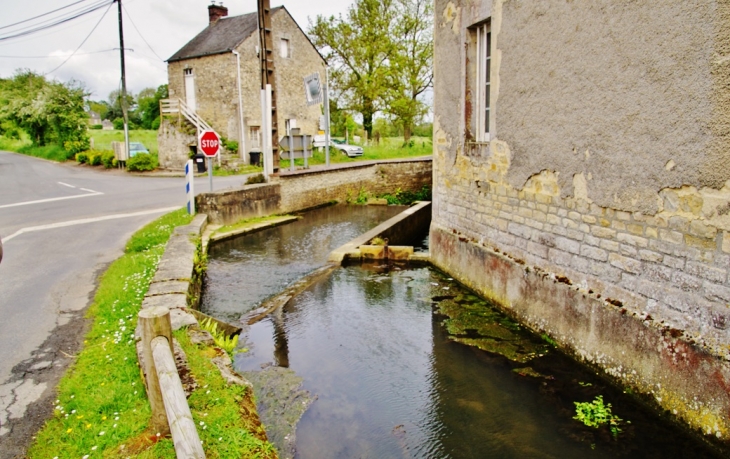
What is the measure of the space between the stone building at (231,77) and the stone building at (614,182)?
21.9 m

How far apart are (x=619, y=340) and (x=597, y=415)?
82 centimetres

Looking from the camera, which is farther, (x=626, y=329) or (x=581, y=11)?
(x=581, y=11)

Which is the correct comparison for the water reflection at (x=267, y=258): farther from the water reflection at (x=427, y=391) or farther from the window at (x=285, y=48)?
the window at (x=285, y=48)

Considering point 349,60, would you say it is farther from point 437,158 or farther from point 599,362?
point 599,362

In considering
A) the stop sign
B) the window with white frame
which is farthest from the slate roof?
the window with white frame

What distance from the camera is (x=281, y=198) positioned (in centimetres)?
1488

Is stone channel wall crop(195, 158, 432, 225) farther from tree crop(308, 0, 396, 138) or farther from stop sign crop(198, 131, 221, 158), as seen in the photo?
tree crop(308, 0, 396, 138)

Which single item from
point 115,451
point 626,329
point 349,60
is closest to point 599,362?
point 626,329

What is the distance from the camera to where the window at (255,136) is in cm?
2843

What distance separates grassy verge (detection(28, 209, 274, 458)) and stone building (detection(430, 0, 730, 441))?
360 centimetres

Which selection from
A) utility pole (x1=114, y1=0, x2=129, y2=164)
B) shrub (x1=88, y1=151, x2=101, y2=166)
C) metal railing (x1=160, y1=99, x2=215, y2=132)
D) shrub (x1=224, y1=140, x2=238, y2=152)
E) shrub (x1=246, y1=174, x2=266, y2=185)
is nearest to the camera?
shrub (x1=246, y1=174, x2=266, y2=185)

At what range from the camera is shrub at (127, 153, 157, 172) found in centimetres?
2462

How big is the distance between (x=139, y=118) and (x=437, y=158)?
6632 centimetres

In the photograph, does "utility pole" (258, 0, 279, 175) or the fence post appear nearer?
the fence post
